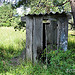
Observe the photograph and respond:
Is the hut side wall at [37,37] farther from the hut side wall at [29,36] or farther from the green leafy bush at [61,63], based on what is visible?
the green leafy bush at [61,63]

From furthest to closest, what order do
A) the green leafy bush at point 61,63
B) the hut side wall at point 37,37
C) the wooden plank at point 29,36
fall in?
1. the wooden plank at point 29,36
2. the hut side wall at point 37,37
3. the green leafy bush at point 61,63

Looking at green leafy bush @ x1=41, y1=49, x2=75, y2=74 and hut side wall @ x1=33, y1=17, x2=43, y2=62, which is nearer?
green leafy bush @ x1=41, y1=49, x2=75, y2=74

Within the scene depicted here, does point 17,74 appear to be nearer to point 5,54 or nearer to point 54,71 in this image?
point 54,71

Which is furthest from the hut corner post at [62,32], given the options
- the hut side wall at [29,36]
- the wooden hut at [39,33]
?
the hut side wall at [29,36]

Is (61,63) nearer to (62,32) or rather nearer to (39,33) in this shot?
(62,32)

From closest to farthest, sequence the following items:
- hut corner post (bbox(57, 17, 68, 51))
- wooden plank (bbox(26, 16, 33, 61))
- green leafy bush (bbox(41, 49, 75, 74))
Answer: green leafy bush (bbox(41, 49, 75, 74)) → hut corner post (bbox(57, 17, 68, 51)) → wooden plank (bbox(26, 16, 33, 61))

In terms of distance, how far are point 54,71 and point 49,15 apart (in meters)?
2.38

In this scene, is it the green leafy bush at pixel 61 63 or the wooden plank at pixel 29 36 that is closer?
the green leafy bush at pixel 61 63

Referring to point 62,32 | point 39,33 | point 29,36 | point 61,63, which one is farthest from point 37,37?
point 61,63

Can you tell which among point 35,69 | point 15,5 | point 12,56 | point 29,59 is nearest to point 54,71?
point 35,69

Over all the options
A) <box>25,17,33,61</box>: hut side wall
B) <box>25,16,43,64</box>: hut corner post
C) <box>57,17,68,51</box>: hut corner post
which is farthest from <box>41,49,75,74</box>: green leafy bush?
<box>25,17,33,61</box>: hut side wall

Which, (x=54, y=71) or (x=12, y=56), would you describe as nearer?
(x=54, y=71)

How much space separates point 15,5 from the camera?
6918 millimetres

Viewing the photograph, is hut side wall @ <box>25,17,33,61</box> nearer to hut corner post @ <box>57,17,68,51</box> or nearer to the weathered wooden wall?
the weathered wooden wall
